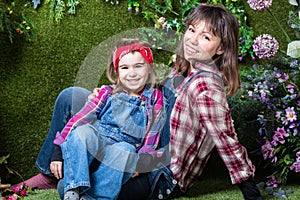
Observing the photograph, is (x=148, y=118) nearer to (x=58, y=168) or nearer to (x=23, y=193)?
(x=58, y=168)

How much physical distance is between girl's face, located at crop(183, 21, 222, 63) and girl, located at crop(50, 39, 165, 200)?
165 mm

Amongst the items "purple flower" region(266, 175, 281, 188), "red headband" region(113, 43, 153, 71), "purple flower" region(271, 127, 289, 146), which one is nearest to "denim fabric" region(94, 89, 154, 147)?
"red headband" region(113, 43, 153, 71)

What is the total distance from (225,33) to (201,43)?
102 millimetres

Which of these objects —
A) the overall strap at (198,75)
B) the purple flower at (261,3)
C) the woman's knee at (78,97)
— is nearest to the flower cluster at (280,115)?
the purple flower at (261,3)

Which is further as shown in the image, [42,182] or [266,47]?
[42,182]

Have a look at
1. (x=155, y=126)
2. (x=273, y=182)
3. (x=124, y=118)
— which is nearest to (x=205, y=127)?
(x=155, y=126)

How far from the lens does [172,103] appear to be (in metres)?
2.01

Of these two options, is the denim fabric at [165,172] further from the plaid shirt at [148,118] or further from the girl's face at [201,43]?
the girl's face at [201,43]

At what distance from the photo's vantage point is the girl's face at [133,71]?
187 centimetres

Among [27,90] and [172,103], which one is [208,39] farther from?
[27,90]

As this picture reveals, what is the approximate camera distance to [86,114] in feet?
→ 6.42

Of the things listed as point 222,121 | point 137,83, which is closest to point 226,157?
point 222,121

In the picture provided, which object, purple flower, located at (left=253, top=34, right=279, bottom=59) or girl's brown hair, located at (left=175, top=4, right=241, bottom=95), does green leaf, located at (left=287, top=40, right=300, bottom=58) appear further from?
girl's brown hair, located at (left=175, top=4, right=241, bottom=95)

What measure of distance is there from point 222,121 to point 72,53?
1.02 metres
